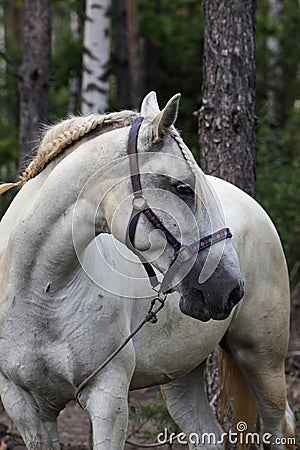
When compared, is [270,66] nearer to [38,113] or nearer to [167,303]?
[38,113]

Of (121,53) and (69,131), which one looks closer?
(69,131)

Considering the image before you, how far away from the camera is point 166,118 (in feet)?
10.5

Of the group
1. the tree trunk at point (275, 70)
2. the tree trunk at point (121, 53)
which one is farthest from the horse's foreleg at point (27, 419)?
the tree trunk at point (275, 70)

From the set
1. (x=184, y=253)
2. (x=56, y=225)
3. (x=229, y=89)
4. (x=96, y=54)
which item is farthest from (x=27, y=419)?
(x=96, y=54)

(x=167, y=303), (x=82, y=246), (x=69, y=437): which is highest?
(x=82, y=246)

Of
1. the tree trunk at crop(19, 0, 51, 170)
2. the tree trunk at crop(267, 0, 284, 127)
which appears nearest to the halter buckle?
the tree trunk at crop(19, 0, 51, 170)

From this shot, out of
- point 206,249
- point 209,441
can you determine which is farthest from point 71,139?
point 209,441

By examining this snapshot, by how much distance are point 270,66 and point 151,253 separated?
16.2m

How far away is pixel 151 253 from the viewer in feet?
10.9

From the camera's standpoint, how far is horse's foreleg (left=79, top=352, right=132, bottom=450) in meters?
3.57

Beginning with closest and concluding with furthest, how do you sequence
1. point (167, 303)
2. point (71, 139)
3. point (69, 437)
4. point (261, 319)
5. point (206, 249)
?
point (206, 249) < point (71, 139) < point (167, 303) < point (261, 319) < point (69, 437)

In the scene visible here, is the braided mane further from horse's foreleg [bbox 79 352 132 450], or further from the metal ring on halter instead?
horse's foreleg [bbox 79 352 132 450]

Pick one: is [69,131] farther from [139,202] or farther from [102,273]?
[102,273]

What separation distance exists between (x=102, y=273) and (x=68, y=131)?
0.64 meters
